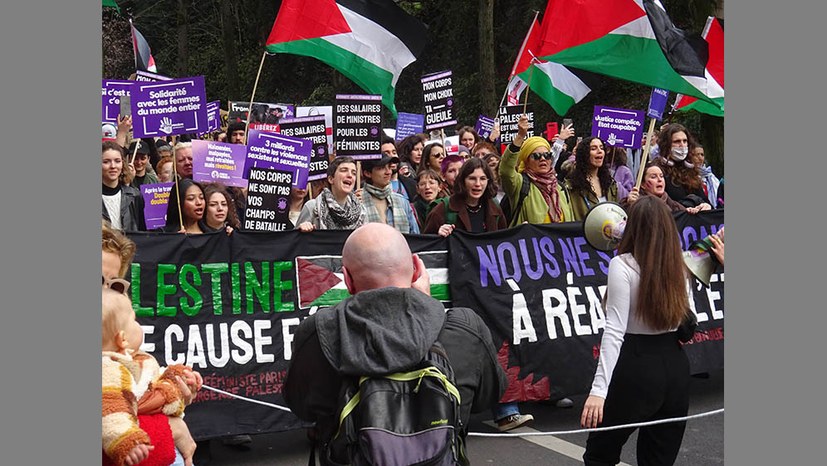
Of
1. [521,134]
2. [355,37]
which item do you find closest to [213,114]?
[355,37]

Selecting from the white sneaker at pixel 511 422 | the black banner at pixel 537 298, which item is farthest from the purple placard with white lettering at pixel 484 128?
the white sneaker at pixel 511 422

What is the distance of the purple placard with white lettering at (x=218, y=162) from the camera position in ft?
27.0

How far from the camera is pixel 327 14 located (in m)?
9.84

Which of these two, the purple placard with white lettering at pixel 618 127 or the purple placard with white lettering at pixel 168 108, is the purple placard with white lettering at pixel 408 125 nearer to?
the purple placard with white lettering at pixel 618 127

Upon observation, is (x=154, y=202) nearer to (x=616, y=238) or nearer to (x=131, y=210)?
(x=131, y=210)

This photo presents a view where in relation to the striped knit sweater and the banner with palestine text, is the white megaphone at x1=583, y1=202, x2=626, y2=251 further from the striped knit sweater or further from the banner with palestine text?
the striped knit sweater

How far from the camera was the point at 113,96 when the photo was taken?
12039 mm

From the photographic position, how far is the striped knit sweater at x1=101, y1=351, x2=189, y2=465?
3.59m

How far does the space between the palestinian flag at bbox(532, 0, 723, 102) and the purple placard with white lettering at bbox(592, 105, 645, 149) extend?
1241 mm

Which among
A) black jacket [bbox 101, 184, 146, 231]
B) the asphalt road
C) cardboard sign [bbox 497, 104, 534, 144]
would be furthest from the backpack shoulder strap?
cardboard sign [bbox 497, 104, 534, 144]

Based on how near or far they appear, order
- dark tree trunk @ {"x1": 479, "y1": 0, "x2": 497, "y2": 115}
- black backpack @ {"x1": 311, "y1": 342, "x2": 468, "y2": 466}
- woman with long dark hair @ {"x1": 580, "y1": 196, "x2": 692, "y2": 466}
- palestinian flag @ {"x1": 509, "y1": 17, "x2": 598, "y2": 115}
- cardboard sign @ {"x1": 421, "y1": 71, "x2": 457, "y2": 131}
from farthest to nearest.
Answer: dark tree trunk @ {"x1": 479, "y1": 0, "x2": 497, "y2": 115} < palestinian flag @ {"x1": 509, "y1": 17, "x2": 598, "y2": 115} < cardboard sign @ {"x1": 421, "y1": 71, "x2": 457, "y2": 131} < woman with long dark hair @ {"x1": 580, "y1": 196, "x2": 692, "y2": 466} < black backpack @ {"x1": 311, "y1": 342, "x2": 468, "y2": 466}

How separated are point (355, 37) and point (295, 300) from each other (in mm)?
3999

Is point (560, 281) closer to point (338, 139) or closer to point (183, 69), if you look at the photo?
point (338, 139)

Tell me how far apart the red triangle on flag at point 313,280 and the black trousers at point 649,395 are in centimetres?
272
